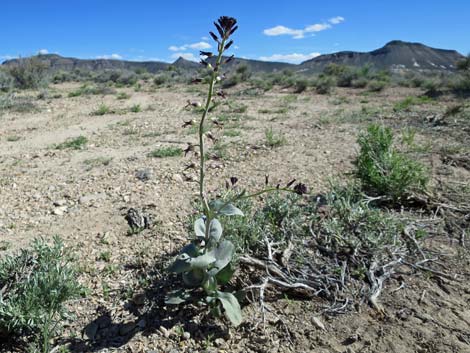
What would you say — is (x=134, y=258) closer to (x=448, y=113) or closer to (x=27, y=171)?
(x=27, y=171)

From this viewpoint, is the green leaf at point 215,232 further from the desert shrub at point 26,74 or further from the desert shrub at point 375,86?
the desert shrub at point 26,74

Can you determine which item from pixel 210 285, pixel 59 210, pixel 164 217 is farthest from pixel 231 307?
pixel 59 210

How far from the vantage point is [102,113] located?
859 cm

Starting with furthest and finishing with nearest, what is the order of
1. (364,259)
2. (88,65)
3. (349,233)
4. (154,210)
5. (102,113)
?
(88,65) < (102,113) < (154,210) < (349,233) < (364,259)

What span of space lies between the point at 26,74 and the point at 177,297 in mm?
15965

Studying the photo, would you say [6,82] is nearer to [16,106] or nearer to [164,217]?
[16,106]

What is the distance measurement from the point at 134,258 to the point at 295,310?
3.90 ft

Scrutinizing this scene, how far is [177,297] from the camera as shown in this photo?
1871 mm

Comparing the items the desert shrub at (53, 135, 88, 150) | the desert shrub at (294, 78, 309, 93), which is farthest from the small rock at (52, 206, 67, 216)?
the desert shrub at (294, 78, 309, 93)

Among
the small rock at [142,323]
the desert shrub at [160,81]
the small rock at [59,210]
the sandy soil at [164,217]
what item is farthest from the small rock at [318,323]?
the desert shrub at [160,81]

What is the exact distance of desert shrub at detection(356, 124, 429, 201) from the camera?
2.97m

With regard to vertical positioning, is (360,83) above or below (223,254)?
above

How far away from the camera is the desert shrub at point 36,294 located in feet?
5.62

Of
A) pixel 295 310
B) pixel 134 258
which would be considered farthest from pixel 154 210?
pixel 295 310
